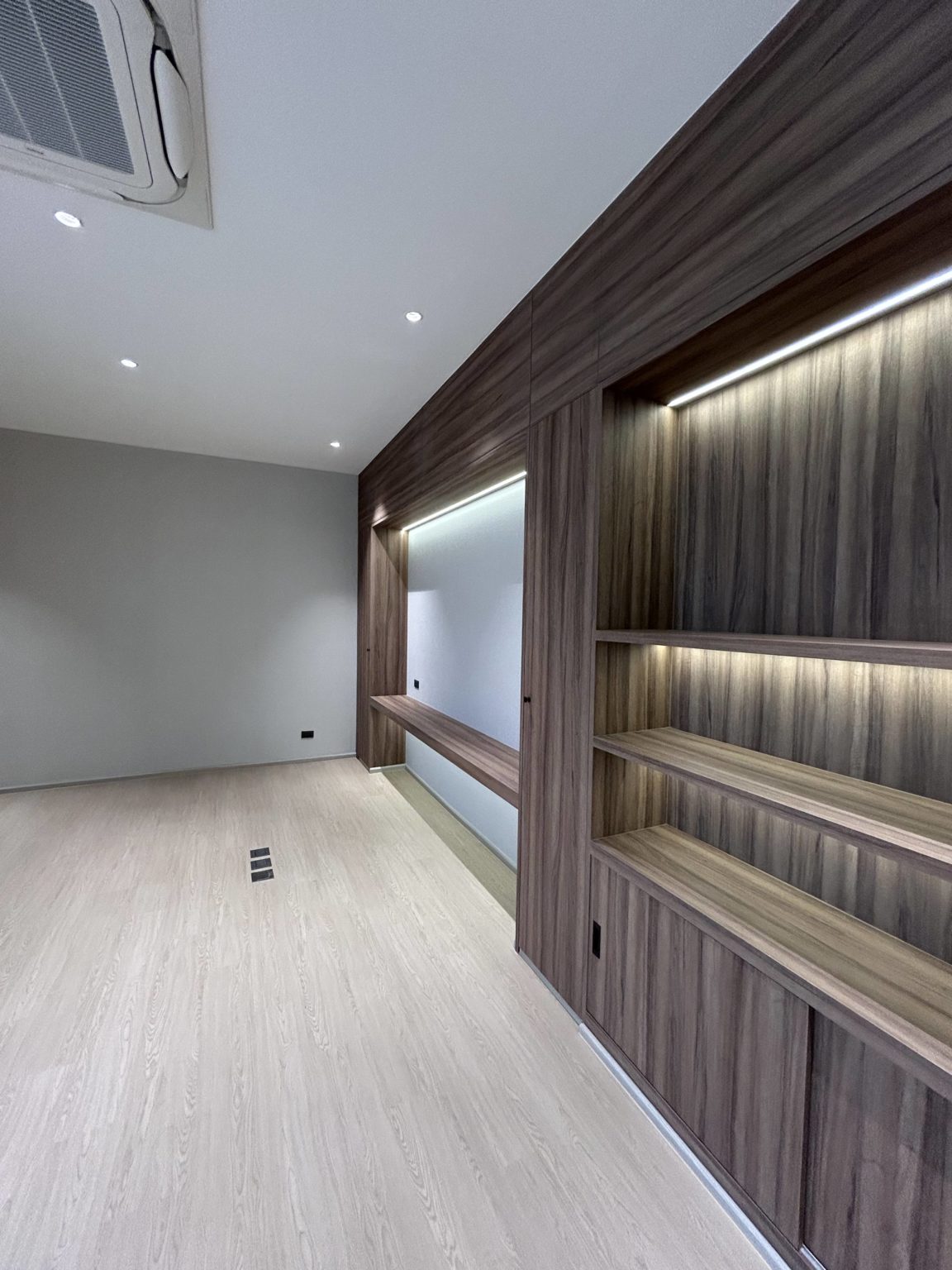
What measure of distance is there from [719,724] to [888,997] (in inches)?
28.9

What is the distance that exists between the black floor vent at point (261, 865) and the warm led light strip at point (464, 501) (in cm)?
260

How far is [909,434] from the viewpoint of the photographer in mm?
1126

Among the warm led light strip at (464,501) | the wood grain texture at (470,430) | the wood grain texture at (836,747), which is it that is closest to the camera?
the wood grain texture at (836,747)

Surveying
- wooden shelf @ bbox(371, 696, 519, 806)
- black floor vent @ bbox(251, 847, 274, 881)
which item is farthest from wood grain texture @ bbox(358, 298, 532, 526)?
black floor vent @ bbox(251, 847, 274, 881)

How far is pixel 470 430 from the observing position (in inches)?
103

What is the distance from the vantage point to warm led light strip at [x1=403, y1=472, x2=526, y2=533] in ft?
9.33

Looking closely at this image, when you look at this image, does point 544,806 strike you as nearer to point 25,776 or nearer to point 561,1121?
point 561,1121

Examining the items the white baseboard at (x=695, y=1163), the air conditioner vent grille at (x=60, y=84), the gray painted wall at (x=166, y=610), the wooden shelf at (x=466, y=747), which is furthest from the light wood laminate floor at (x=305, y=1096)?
the air conditioner vent grille at (x=60, y=84)

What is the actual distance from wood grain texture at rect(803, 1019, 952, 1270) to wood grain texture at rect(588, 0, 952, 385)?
1664 millimetres

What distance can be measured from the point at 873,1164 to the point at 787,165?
6.88ft

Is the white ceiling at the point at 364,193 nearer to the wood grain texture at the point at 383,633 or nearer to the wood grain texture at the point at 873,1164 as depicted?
the wood grain texture at the point at 383,633

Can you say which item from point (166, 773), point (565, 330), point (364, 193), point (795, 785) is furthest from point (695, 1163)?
point (166, 773)

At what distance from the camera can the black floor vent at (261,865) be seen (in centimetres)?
287

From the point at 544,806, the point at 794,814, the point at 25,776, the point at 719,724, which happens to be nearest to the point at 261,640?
the point at 25,776
